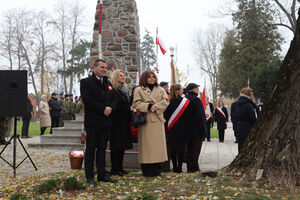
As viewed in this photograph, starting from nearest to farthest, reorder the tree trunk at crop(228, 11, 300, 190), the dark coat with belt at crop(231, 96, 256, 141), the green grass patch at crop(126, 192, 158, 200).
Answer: the green grass patch at crop(126, 192, 158, 200)
the tree trunk at crop(228, 11, 300, 190)
the dark coat with belt at crop(231, 96, 256, 141)

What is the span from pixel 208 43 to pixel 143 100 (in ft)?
149

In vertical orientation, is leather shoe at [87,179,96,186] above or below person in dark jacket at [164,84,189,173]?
below

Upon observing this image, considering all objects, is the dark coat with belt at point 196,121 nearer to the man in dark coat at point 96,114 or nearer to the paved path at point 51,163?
the paved path at point 51,163

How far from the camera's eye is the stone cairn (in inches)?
472

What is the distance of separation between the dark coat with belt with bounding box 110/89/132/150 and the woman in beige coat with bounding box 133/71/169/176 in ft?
0.96

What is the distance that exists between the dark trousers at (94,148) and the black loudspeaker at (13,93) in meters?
1.57

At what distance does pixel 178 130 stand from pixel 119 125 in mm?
1124

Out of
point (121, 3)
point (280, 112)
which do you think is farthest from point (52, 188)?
point (121, 3)

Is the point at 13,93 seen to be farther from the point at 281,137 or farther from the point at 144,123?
the point at 281,137

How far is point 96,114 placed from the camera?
5.15m

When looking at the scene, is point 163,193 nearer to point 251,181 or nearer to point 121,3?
point 251,181

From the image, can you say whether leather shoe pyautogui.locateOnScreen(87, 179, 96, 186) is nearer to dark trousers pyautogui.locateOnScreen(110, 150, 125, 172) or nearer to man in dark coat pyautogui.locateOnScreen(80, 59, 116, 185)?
man in dark coat pyautogui.locateOnScreen(80, 59, 116, 185)

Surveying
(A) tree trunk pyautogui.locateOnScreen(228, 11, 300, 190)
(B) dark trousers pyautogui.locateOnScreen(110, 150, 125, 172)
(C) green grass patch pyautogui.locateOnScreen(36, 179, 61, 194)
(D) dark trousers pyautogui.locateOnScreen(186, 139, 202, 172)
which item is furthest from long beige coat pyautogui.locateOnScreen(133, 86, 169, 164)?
(C) green grass patch pyautogui.locateOnScreen(36, 179, 61, 194)

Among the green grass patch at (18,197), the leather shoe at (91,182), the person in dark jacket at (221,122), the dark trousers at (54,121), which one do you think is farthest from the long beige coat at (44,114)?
the green grass patch at (18,197)
